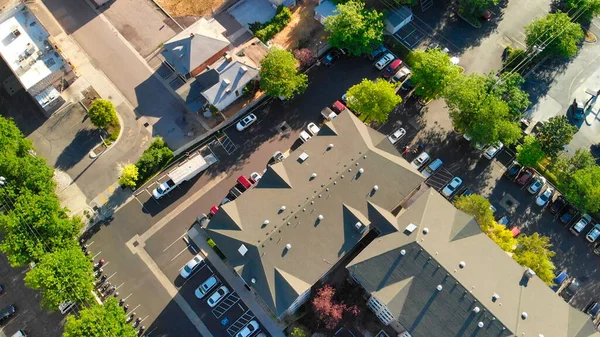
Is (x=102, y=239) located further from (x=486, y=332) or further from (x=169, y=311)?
(x=486, y=332)

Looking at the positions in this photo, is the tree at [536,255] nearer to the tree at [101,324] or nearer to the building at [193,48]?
the tree at [101,324]

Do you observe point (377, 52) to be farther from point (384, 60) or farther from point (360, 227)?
point (360, 227)

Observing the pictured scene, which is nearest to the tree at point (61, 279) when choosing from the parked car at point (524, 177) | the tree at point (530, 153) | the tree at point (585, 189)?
the tree at point (530, 153)

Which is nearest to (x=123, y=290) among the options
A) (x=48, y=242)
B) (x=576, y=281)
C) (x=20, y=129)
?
(x=48, y=242)

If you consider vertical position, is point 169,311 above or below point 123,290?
below

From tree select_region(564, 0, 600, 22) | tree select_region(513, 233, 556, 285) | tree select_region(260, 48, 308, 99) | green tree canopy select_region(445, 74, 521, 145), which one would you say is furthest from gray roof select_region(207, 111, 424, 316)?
tree select_region(564, 0, 600, 22)

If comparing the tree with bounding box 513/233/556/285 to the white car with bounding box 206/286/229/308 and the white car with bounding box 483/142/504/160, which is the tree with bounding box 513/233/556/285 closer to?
the white car with bounding box 483/142/504/160


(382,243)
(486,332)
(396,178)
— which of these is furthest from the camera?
(396,178)
